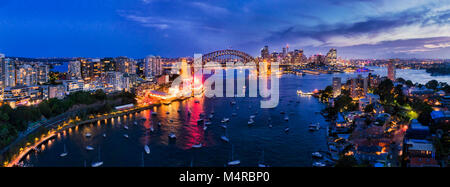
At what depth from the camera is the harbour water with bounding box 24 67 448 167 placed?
479cm

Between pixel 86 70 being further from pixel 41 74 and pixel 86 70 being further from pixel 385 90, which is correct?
pixel 385 90

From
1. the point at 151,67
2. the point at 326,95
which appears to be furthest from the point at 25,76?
the point at 326,95

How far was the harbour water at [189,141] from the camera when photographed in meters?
4.79

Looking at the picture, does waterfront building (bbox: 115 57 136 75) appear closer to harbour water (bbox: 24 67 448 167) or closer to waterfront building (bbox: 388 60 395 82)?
harbour water (bbox: 24 67 448 167)

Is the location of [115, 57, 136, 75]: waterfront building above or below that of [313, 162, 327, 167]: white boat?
A: above

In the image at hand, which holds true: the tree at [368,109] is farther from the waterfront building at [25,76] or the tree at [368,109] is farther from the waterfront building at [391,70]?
the waterfront building at [25,76]

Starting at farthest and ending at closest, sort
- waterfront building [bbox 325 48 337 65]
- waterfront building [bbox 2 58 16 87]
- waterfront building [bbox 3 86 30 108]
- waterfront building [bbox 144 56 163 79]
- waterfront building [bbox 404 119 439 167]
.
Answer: waterfront building [bbox 325 48 337 65], waterfront building [bbox 144 56 163 79], waterfront building [bbox 2 58 16 87], waterfront building [bbox 3 86 30 108], waterfront building [bbox 404 119 439 167]

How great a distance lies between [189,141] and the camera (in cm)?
572

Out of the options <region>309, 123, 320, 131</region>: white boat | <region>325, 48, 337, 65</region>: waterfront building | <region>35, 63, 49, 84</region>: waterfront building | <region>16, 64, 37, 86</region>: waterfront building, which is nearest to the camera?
<region>309, 123, 320, 131</region>: white boat

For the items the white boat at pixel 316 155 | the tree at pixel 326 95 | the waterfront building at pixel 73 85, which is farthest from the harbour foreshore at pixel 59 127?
the tree at pixel 326 95

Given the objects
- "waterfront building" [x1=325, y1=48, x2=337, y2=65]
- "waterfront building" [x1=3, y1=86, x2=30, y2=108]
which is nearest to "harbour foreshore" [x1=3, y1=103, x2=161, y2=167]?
"waterfront building" [x1=3, y1=86, x2=30, y2=108]

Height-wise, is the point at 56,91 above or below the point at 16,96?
above

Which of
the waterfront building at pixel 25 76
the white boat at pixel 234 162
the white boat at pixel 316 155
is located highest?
the waterfront building at pixel 25 76

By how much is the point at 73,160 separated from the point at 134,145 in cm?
108
